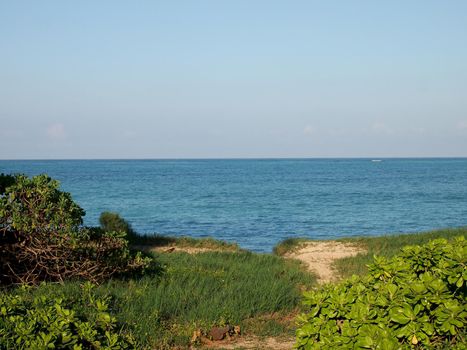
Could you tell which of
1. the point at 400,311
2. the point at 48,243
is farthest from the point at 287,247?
the point at 400,311

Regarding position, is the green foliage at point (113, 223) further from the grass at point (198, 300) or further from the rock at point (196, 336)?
the rock at point (196, 336)

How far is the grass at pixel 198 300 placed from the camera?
9.71 metres

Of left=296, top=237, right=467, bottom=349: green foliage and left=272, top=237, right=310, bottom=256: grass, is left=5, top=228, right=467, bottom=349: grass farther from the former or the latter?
left=272, top=237, right=310, bottom=256: grass

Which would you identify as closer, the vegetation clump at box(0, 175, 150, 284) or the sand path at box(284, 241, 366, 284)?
the vegetation clump at box(0, 175, 150, 284)

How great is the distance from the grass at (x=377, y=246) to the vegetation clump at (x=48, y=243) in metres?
5.88

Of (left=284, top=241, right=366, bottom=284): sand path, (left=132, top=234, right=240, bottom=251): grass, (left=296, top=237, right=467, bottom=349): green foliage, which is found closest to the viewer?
(left=296, top=237, right=467, bottom=349): green foliage

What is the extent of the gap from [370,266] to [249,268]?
8045 mm

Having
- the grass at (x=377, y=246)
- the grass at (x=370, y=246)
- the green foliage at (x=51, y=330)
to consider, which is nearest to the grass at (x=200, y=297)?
the grass at (x=377, y=246)

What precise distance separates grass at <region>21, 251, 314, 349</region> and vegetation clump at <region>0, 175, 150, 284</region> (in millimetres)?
667

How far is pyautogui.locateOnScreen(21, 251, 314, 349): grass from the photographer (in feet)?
31.9

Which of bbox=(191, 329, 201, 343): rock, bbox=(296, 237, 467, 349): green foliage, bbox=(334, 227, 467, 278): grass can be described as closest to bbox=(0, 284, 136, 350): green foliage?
bbox=(296, 237, 467, 349): green foliage

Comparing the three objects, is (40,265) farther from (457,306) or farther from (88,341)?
(457,306)

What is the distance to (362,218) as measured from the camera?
46.9m

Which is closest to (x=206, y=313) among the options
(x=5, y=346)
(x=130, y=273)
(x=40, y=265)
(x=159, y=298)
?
(x=159, y=298)
